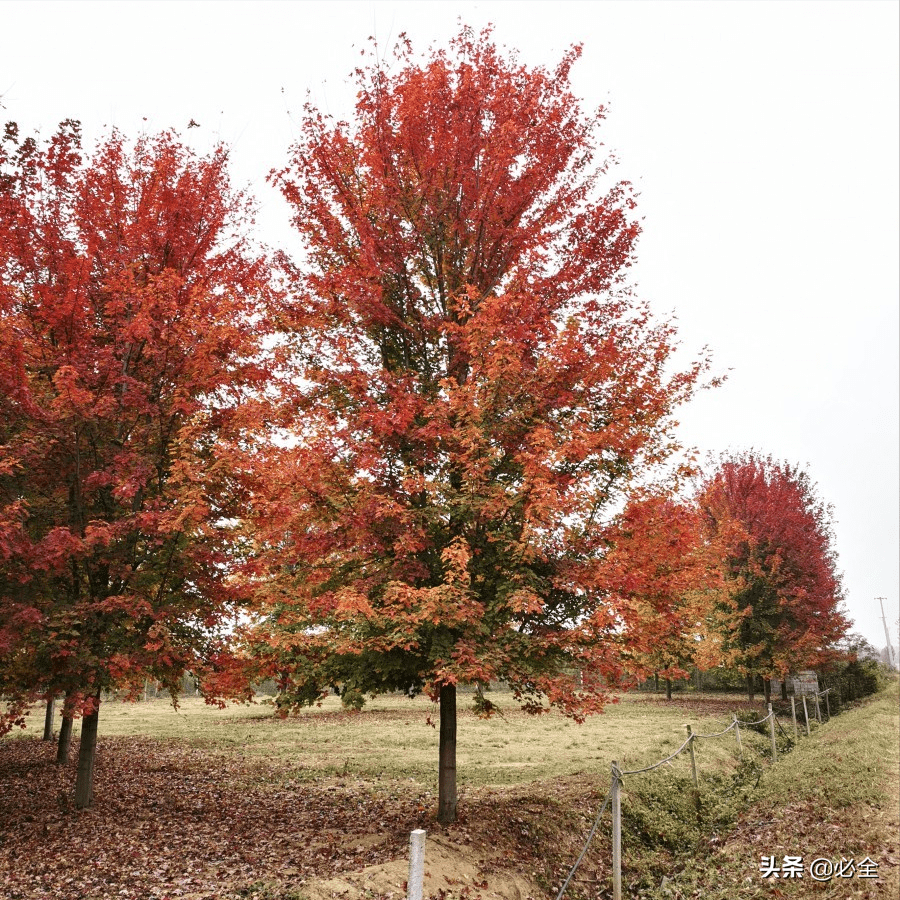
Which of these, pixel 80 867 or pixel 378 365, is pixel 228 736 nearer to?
pixel 80 867

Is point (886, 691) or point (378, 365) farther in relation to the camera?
point (886, 691)

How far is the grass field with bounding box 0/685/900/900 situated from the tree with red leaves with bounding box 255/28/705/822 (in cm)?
156

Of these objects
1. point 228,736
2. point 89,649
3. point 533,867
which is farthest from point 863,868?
point 228,736

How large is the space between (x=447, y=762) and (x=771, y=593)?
2048 cm

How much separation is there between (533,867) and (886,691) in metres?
38.6

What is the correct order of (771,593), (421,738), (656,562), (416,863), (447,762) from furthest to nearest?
1. (771,593)
2. (421,738)
3. (447,762)
4. (656,562)
5. (416,863)

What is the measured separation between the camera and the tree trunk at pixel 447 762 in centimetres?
879

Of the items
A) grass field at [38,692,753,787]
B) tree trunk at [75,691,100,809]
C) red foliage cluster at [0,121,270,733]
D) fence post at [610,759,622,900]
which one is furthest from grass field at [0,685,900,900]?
red foliage cluster at [0,121,270,733]

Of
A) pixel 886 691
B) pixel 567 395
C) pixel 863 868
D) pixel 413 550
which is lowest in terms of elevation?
pixel 886 691

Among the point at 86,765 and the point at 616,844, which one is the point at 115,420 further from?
the point at 616,844

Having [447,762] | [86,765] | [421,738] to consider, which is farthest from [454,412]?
[421,738]

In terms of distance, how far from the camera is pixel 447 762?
8.90 m

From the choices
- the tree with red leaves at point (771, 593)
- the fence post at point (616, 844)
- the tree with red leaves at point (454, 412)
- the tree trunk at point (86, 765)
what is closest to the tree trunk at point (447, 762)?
the tree with red leaves at point (454, 412)

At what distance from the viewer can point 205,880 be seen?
7207 mm
